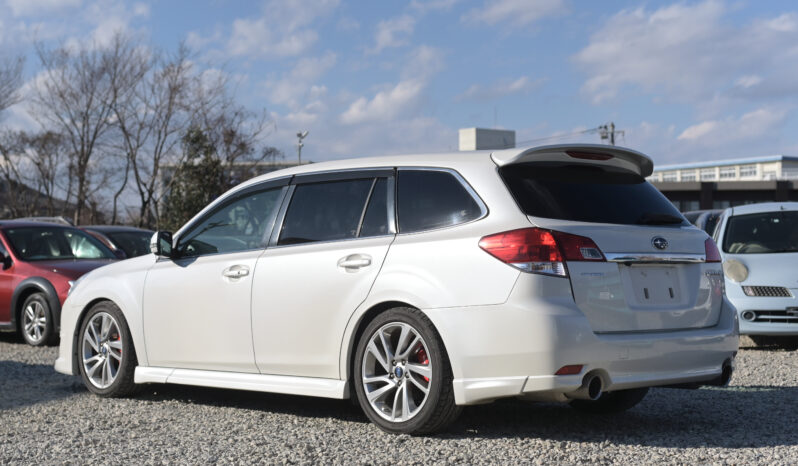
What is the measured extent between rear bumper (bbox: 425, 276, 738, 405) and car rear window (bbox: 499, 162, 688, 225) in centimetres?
57

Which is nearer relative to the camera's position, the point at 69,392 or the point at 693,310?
the point at 693,310

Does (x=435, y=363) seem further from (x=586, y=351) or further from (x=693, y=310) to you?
(x=693, y=310)

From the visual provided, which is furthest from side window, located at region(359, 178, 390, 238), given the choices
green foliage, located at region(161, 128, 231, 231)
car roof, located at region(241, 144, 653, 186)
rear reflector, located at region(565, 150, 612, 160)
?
green foliage, located at region(161, 128, 231, 231)

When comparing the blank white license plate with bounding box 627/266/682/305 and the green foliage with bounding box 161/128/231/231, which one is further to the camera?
the green foliage with bounding box 161/128/231/231

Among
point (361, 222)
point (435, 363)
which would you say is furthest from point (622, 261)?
point (361, 222)

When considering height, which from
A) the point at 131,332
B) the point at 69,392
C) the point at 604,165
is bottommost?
the point at 69,392

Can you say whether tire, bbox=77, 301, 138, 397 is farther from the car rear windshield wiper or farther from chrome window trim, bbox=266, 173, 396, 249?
the car rear windshield wiper

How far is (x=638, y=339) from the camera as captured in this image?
202 inches

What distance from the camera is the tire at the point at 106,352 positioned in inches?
280

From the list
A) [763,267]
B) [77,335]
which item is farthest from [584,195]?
[763,267]

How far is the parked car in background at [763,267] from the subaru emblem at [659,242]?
16.7 feet

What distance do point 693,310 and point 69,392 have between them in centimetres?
481

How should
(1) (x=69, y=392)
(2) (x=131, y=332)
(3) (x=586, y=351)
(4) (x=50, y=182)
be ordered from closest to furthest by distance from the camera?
(3) (x=586, y=351)
(2) (x=131, y=332)
(1) (x=69, y=392)
(4) (x=50, y=182)

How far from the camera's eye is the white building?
331ft
